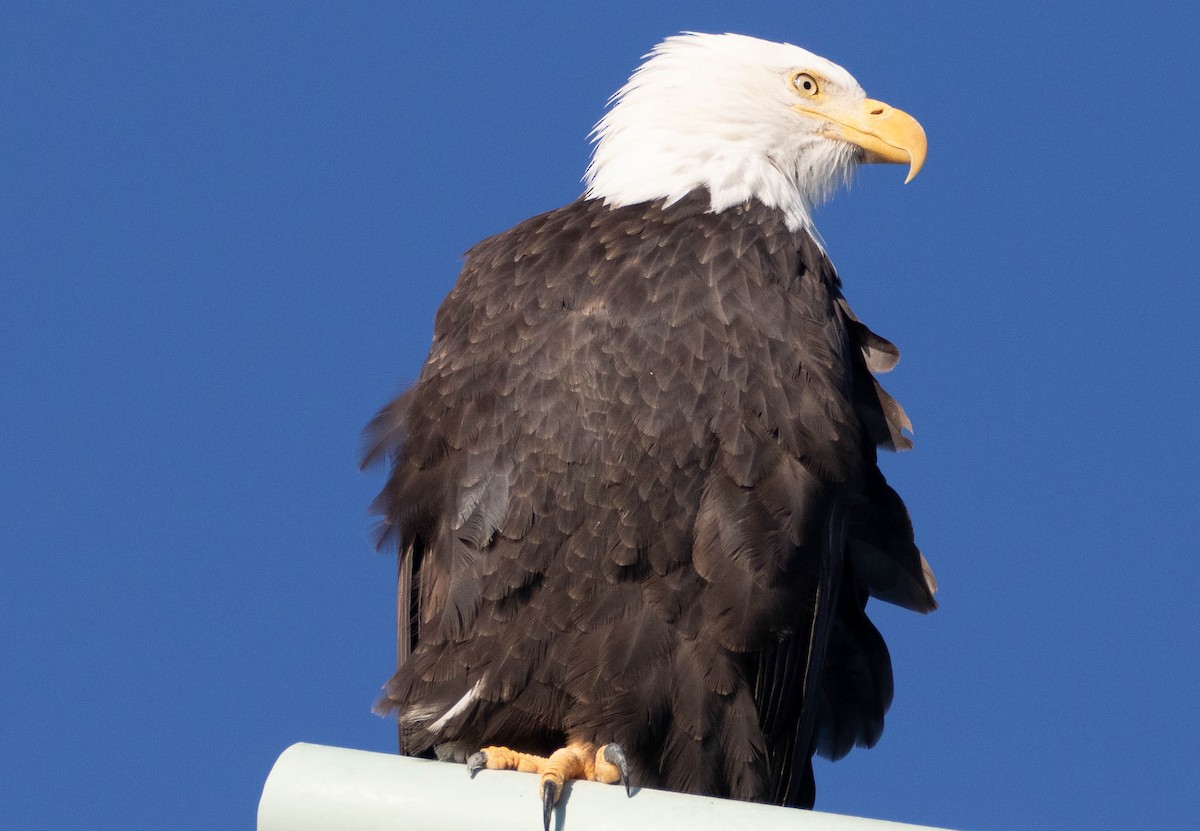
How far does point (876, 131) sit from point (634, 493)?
5.78 ft

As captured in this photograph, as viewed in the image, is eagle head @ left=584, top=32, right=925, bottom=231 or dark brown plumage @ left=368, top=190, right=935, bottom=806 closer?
dark brown plumage @ left=368, top=190, right=935, bottom=806

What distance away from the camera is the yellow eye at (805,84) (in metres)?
6.25

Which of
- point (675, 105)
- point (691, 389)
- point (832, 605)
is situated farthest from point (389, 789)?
point (675, 105)

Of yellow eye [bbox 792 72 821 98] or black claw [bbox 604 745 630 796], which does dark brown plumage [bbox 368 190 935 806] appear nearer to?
black claw [bbox 604 745 630 796]

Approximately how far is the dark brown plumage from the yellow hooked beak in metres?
0.74

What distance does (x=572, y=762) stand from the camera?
5.07 metres

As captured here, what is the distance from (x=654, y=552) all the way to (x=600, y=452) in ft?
1.05

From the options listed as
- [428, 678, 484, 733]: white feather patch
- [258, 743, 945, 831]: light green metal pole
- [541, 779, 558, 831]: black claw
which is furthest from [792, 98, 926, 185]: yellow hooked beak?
[258, 743, 945, 831]: light green metal pole

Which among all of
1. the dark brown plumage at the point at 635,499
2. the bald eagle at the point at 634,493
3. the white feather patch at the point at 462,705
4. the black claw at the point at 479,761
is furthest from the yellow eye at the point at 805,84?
the black claw at the point at 479,761

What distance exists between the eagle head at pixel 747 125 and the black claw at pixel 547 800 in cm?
218

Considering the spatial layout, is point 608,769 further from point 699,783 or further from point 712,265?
point 712,265

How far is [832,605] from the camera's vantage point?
18.7 ft

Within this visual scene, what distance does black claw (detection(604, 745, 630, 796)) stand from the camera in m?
5.10

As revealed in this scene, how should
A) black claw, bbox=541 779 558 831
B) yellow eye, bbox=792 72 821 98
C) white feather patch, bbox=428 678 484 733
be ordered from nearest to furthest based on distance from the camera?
black claw, bbox=541 779 558 831
white feather patch, bbox=428 678 484 733
yellow eye, bbox=792 72 821 98
